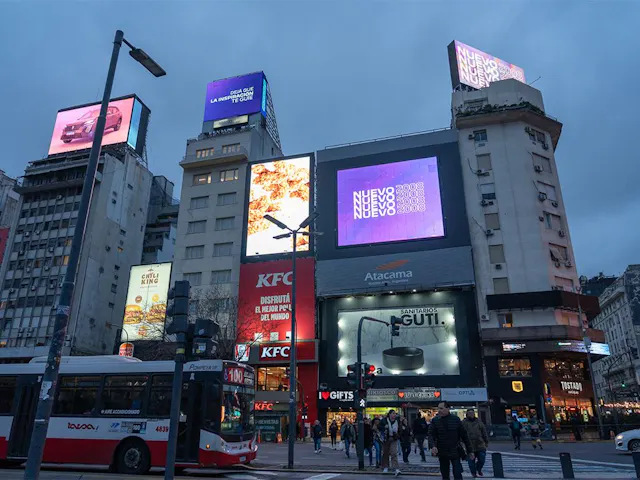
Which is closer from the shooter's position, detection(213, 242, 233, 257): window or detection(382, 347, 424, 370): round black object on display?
detection(382, 347, 424, 370): round black object on display

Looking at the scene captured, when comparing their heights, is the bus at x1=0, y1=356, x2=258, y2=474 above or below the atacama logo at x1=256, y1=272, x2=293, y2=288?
below

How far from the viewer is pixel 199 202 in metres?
59.4

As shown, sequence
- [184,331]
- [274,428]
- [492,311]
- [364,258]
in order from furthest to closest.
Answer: [364,258] < [492,311] < [274,428] < [184,331]

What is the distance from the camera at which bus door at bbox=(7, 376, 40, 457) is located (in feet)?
51.6

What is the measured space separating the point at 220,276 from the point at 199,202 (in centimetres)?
1051

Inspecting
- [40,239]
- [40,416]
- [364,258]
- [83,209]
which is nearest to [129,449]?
[40,416]

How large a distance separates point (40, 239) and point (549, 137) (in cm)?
6626

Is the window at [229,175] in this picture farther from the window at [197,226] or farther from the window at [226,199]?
the window at [197,226]

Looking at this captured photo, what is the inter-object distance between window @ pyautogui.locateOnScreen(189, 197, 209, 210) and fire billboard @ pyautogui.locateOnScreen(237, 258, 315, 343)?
12.2 m

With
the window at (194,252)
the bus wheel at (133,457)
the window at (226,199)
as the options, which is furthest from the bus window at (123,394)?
the window at (226,199)

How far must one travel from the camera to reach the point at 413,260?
4594 centimetres

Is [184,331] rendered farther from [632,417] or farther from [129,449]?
[632,417]

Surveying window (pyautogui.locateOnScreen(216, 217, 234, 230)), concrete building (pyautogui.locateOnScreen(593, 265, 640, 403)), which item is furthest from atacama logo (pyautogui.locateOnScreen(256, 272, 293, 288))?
concrete building (pyautogui.locateOnScreen(593, 265, 640, 403))

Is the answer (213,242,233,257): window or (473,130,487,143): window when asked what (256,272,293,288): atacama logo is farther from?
(473,130,487,143): window
